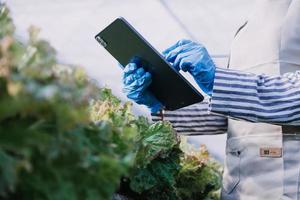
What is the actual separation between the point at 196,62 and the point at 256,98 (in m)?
0.15

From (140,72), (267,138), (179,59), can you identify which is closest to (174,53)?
(179,59)

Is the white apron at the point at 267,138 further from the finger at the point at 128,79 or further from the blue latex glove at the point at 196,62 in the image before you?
the finger at the point at 128,79

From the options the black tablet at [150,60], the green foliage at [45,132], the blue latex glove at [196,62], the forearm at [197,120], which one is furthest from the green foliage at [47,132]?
the forearm at [197,120]

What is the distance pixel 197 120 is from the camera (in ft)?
3.91

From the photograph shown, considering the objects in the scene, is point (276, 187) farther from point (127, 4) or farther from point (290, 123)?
point (127, 4)

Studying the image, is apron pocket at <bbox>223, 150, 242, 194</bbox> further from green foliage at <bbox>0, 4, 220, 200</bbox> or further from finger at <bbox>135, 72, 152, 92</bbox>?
green foliage at <bbox>0, 4, 220, 200</bbox>

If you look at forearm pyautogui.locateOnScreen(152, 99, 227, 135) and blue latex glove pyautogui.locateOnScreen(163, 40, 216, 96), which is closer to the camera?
blue latex glove pyautogui.locateOnScreen(163, 40, 216, 96)

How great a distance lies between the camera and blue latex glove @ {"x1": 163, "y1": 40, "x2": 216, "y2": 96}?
106cm

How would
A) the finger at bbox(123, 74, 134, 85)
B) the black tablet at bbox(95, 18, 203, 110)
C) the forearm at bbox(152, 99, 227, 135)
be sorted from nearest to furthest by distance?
the black tablet at bbox(95, 18, 203, 110) < the finger at bbox(123, 74, 134, 85) < the forearm at bbox(152, 99, 227, 135)

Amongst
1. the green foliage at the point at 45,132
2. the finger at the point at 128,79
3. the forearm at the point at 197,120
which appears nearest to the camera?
the green foliage at the point at 45,132

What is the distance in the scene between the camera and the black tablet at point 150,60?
0.93 metres

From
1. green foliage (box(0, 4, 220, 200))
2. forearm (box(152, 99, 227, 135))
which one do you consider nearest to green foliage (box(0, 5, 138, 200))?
green foliage (box(0, 4, 220, 200))

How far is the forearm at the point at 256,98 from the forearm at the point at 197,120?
0.20 metres

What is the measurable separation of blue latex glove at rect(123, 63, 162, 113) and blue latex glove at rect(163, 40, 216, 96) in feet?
0.26
